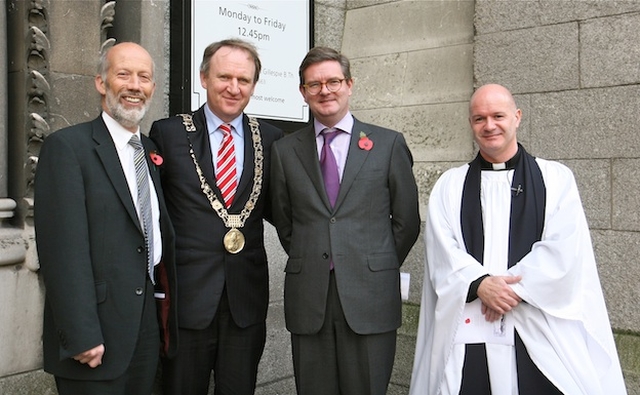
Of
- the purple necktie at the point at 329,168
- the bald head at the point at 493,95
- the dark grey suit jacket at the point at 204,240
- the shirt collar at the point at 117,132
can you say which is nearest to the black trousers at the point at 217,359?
the dark grey suit jacket at the point at 204,240

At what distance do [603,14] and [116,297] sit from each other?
3055mm

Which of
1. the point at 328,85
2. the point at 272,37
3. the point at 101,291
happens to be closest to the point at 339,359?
the point at 101,291

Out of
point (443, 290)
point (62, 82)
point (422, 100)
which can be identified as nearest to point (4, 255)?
point (62, 82)

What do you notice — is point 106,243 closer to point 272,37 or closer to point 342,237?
point 342,237

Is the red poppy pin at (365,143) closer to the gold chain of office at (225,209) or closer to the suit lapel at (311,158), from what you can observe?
the suit lapel at (311,158)

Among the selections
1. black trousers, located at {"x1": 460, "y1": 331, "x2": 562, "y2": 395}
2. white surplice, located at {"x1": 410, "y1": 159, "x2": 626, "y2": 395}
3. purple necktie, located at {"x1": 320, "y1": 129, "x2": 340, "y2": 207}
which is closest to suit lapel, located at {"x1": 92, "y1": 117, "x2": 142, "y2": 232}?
purple necktie, located at {"x1": 320, "y1": 129, "x2": 340, "y2": 207}

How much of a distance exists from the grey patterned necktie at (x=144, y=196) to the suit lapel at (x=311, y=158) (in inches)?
28.7

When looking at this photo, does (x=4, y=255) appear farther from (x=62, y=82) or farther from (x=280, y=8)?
(x=280, y=8)

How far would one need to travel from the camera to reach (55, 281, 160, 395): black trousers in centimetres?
285

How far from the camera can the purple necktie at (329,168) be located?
3.39 meters

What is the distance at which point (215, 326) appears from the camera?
3385 mm

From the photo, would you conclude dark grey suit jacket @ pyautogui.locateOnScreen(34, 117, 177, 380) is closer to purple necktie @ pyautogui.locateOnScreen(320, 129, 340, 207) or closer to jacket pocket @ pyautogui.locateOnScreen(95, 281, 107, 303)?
jacket pocket @ pyautogui.locateOnScreen(95, 281, 107, 303)

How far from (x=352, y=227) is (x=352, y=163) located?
→ 11.3 inches

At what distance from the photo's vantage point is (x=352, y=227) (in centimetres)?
332
